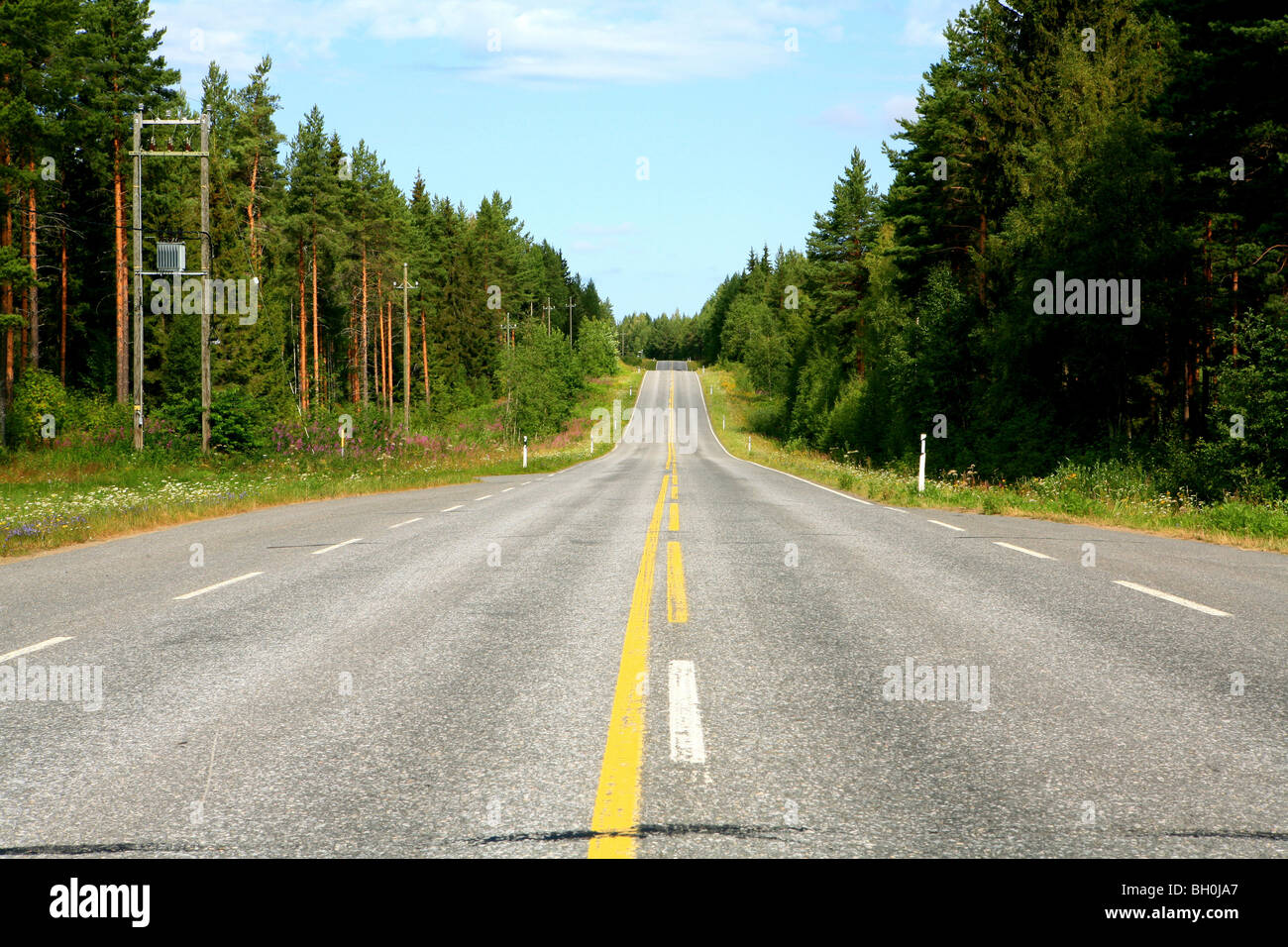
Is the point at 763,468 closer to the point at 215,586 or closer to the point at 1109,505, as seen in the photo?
the point at 1109,505

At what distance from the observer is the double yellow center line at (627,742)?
3.21m

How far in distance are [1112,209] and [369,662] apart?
2558 cm

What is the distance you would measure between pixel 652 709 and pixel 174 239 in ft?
170

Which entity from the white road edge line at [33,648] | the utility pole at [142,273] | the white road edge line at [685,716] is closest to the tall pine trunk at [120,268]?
the utility pole at [142,273]

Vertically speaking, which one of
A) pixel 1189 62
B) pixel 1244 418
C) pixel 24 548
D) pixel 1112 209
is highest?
pixel 1189 62

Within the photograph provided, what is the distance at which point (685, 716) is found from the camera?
4.64 metres

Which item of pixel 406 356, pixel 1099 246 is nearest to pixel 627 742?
pixel 1099 246

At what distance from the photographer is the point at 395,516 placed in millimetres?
16938

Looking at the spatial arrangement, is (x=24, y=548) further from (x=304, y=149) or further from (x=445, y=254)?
(x=445, y=254)

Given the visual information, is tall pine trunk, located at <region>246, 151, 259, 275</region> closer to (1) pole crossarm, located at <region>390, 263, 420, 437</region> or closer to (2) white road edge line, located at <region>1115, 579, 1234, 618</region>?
(1) pole crossarm, located at <region>390, 263, 420, 437</region>

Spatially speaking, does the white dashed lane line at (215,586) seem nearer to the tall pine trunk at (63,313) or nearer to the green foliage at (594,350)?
Answer: the tall pine trunk at (63,313)

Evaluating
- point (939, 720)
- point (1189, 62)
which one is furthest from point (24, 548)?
point (1189, 62)

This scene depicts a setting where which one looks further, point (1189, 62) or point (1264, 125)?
point (1189, 62)

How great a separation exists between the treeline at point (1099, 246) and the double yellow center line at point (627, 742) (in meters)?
15.9
